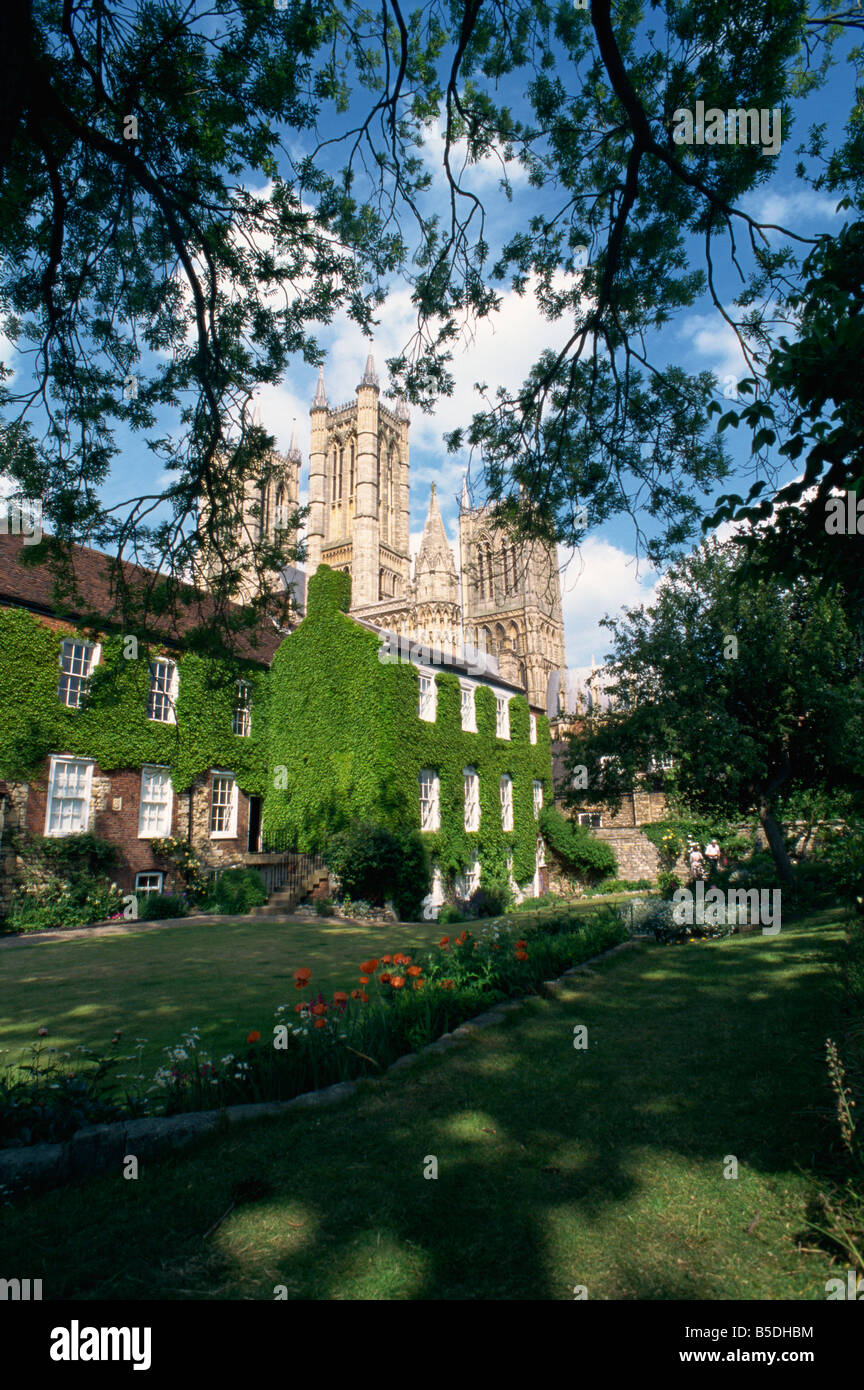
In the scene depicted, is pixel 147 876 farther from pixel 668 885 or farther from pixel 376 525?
pixel 376 525

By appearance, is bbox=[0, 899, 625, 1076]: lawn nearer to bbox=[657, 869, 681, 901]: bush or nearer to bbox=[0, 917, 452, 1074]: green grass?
bbox=[0, 917, 452, 1074]: green grass

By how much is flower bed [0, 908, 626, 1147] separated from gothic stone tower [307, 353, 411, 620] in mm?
65509

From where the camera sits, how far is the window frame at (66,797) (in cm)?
1919

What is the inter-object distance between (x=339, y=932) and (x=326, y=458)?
7328 centimetres

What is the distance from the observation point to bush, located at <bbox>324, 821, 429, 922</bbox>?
71.3 feet

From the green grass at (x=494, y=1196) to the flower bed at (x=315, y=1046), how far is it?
374 millimetres

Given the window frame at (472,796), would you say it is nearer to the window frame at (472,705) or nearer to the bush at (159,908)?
the window frame at (472,705)

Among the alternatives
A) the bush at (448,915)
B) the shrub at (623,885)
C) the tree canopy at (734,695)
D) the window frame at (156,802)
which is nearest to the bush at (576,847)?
the shrub at (623,885)

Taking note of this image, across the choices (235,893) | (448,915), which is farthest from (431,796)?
(235,893)

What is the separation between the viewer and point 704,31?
6.67 m

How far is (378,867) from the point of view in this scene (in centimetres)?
2172

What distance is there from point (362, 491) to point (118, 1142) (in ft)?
243
